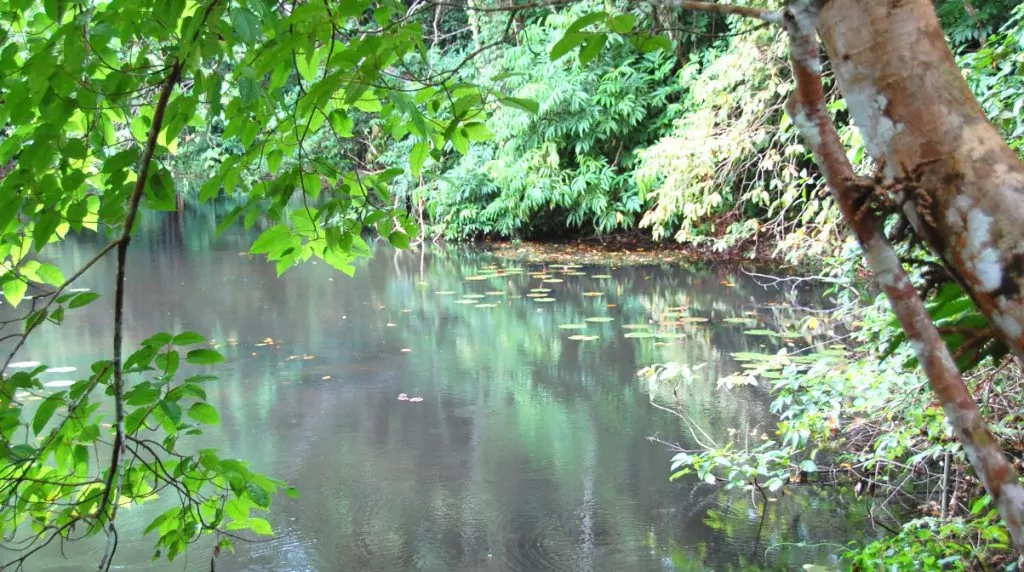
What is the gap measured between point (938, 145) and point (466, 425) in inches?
160

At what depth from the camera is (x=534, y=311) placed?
298 inches

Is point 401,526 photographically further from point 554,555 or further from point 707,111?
point 707,111

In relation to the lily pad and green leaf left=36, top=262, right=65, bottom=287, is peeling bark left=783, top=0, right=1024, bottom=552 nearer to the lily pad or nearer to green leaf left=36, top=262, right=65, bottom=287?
green leaf left=36, top=262, right=65, bottom=287

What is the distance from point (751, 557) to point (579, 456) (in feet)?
3.83

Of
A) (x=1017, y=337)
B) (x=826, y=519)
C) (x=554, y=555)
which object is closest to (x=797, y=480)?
(x=826, y=519)

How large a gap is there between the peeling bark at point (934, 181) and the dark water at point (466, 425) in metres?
2.53

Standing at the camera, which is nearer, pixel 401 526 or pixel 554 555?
pixel 554 555

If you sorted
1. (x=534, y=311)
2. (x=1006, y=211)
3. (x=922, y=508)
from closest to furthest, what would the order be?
(x=1006, y=211), (x=922, y=508), (x=534, y=311)

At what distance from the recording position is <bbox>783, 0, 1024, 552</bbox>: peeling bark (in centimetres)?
81

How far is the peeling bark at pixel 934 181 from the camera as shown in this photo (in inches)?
31.9

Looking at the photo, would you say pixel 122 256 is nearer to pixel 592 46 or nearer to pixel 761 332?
pixel 592 46

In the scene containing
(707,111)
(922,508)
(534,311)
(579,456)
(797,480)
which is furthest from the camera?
(707,111)

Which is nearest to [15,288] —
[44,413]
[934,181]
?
[44,413]

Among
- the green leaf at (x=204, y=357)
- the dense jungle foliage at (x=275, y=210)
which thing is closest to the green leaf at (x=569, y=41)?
the dense jungle foliage at (x=275, y=210)
